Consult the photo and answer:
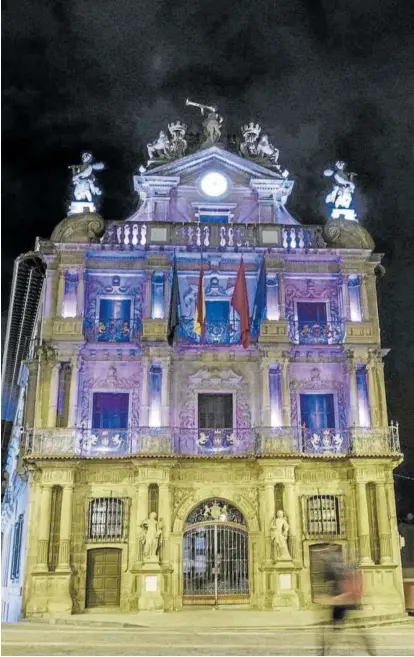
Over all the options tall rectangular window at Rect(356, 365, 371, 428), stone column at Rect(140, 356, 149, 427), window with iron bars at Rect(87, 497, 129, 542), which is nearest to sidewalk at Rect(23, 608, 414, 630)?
window with iron bars at Rect(87, 497, 129, 542)

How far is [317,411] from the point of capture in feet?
92.2

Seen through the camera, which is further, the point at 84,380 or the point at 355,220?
the point at 355,220

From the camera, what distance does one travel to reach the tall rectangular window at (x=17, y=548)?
28734 mm

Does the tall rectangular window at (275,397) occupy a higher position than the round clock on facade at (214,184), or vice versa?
the round clock on facade at (214,184)

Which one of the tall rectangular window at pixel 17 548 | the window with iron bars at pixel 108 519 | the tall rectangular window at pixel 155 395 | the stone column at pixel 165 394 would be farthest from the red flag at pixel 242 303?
the tall rectangular window at pixel 17 548

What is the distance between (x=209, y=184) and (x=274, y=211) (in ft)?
9.46

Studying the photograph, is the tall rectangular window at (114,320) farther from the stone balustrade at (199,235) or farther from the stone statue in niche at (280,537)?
the stone statue in niche at (280,537)

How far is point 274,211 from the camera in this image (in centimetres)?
3056

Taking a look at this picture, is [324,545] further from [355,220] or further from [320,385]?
[355,220]

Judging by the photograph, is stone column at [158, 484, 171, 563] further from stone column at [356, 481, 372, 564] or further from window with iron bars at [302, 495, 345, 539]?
stone column at [356, 481, 372, 564]

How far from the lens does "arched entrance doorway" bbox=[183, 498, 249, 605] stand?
25688 millimetres

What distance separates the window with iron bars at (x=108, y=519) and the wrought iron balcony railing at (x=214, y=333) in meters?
6.33

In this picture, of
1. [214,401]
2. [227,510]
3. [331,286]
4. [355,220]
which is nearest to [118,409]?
[214,401]

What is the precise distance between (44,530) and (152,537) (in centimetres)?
365
